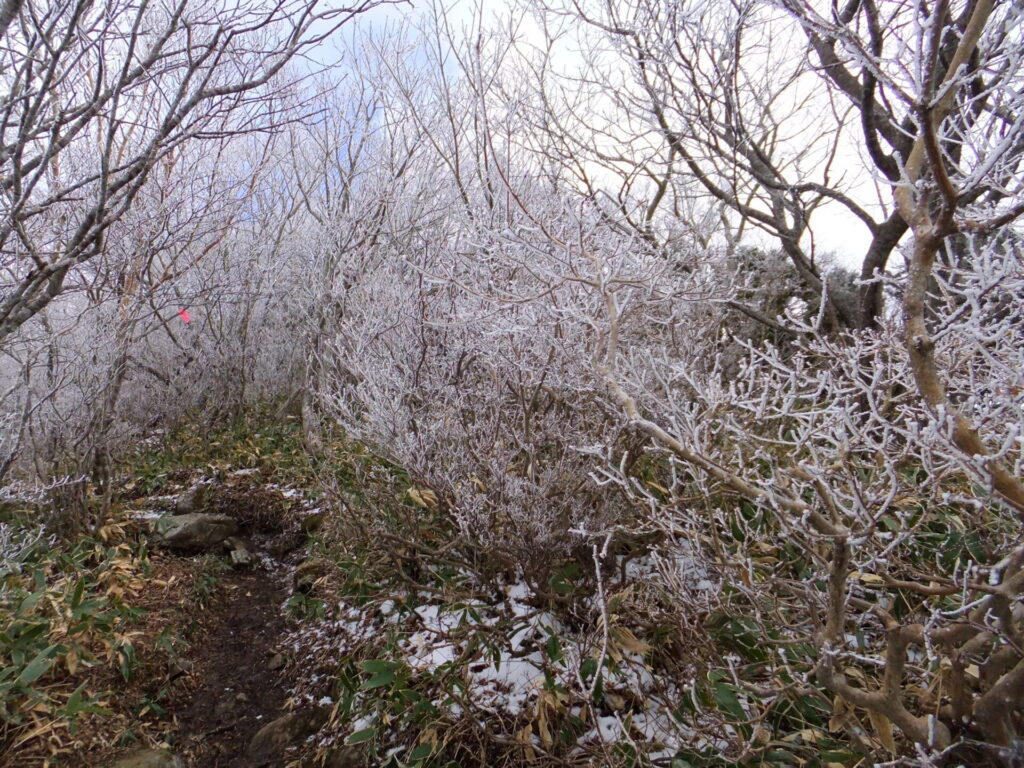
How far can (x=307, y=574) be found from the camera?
434 cm

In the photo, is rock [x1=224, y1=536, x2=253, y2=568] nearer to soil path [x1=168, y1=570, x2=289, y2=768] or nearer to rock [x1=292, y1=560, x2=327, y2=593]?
soil path [x1=168, y1=570, x2=289, y2=768]

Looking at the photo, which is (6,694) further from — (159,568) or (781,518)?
(781,518)

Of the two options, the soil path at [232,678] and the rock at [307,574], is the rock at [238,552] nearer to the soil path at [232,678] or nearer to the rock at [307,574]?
the soil path at [232,678]

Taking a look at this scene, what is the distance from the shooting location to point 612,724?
2395 millimetres

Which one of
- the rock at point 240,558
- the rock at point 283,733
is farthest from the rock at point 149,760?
the rock at point 240,558

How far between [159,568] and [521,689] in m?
3.13

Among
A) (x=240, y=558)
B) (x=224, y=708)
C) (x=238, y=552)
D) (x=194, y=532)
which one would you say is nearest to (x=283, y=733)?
(x=224, y=708)

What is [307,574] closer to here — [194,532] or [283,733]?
[194,532]

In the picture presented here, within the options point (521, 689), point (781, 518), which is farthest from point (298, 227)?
point (781, 518)

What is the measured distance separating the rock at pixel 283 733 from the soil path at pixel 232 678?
60mm

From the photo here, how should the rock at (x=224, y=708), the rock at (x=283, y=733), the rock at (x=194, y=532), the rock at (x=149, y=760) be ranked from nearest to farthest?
the rock at (x=149, y=760), the rock at (x=283, y=733), the rock at (x=224, y=708), the rock at (x=194, y=532)

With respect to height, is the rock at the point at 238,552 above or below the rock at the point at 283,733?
above

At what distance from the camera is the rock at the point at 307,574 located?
426 centimetres

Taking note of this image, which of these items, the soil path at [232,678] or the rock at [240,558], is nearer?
the soil path at [232,678]
